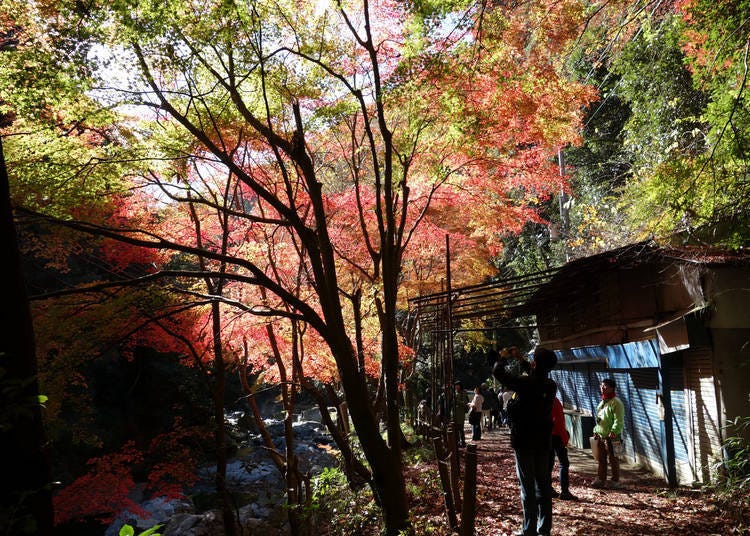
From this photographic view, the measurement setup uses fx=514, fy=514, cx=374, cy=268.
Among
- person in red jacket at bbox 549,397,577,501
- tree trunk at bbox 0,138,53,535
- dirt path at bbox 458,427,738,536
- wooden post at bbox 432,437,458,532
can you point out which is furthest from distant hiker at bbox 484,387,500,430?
tree trunk at bbox 0,138,53,535

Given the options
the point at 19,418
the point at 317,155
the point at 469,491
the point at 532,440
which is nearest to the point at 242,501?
the point at 317,155

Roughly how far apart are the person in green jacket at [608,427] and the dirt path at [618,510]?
0.31 metres

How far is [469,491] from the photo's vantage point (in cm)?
500

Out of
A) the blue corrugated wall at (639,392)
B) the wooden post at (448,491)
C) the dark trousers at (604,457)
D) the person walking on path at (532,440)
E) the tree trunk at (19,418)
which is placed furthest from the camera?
the blue corrugated wall at (639,392)

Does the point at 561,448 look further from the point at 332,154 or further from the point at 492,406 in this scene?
the point at 492,406

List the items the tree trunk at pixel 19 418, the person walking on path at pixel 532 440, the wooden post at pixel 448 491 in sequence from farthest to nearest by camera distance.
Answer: the wooden post at pixel 448 491, the person walking on path at pixel 532 440, the tree trunk at pixel 19 418

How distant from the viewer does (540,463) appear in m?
5.41

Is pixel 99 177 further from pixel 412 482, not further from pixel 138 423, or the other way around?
pixel 138 423

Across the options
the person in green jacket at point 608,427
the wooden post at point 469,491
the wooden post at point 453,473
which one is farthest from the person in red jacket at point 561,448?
the wooden post at point 469,491

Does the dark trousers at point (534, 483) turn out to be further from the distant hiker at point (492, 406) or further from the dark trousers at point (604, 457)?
the distant hiker at point (492, 406)

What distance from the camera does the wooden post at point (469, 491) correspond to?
4934 millimetres

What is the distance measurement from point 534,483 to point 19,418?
470cm

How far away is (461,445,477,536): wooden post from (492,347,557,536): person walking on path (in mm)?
637

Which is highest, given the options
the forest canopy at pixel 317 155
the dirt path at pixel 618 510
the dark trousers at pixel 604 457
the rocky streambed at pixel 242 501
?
the forest canopy at pixel 317 155
